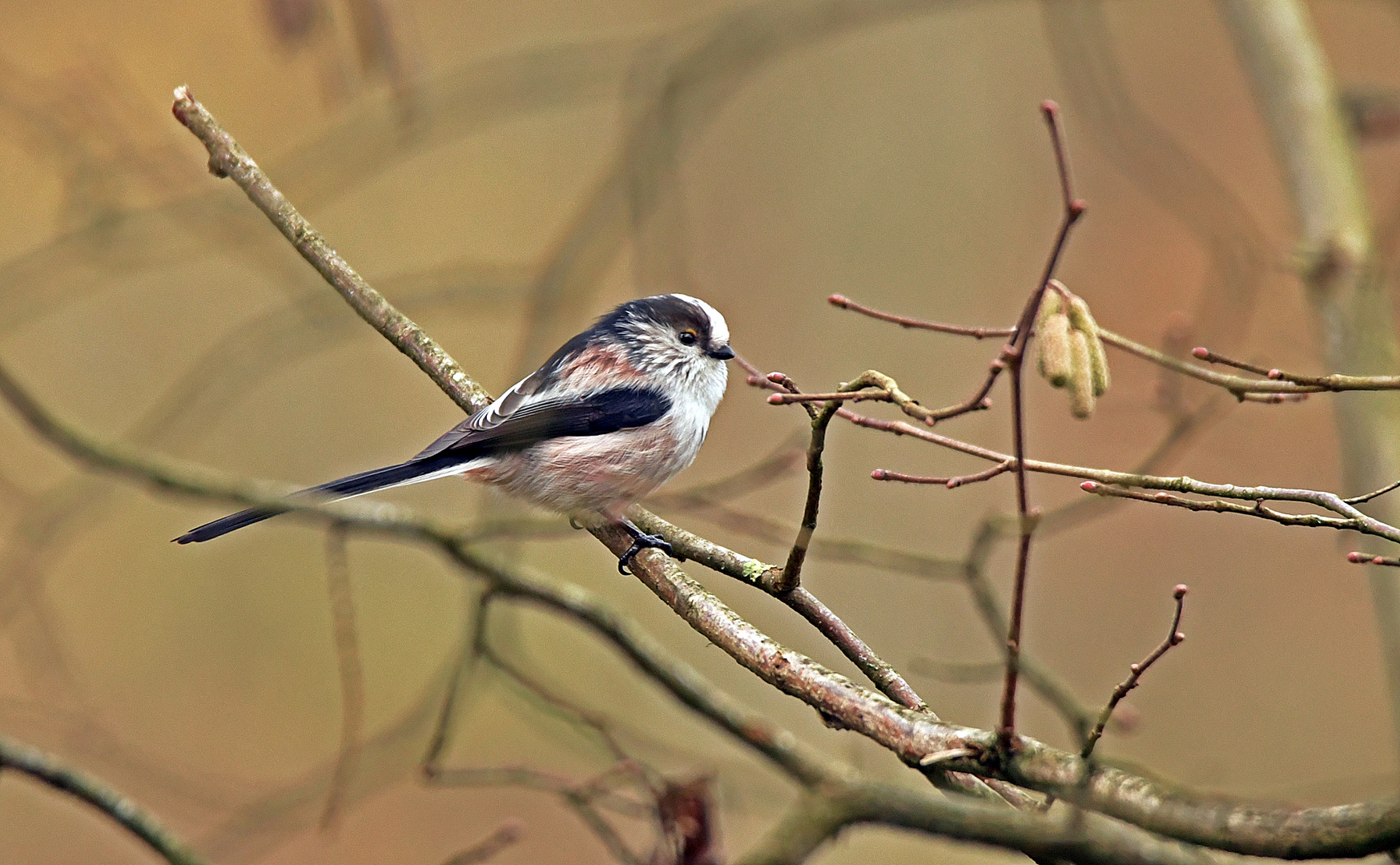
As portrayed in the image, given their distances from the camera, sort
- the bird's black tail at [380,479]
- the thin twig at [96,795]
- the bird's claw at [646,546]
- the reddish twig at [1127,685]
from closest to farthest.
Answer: the reddish twig at [1127,685], the thin twig at [96,795], the bird's claw at [646,546], the bird's black tail at [380,479]

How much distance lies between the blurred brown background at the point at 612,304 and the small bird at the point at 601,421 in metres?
0.20

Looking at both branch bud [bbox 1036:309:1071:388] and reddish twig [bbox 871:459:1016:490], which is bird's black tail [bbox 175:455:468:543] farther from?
branch bud [bbox 1036:309:1071:388]

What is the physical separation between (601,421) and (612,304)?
158 centimetres

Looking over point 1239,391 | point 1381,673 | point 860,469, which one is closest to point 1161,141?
point 860,469

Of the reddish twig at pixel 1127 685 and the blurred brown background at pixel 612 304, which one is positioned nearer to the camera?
the reddish twig at pixel 1127 685

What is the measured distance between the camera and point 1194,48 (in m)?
5.89

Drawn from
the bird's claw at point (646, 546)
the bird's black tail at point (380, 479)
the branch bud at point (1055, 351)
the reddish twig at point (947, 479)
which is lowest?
the reddish twig at point (947, 479)

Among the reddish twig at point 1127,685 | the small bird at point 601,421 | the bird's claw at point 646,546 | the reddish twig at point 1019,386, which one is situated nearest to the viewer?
the reddish twig at point 1019,386

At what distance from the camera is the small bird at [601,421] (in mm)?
3100

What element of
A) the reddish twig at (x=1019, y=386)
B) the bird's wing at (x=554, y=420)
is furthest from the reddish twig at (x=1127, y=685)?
the bird's wing at (x=554, y=420)

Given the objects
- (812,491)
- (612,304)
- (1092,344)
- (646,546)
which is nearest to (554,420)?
(646,546)

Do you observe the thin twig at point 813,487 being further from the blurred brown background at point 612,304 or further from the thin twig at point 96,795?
the blurred brown background at point 612,304

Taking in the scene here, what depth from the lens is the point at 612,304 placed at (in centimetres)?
479

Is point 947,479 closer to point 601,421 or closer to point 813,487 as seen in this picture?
point 813,487
